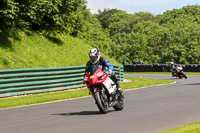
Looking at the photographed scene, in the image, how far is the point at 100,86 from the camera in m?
9.98

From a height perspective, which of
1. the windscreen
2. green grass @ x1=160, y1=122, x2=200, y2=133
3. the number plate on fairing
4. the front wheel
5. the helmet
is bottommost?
green grass @ x1=160, y1=122, x2=200, y2=133

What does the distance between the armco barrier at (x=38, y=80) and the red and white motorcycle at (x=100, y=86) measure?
28.6 ft

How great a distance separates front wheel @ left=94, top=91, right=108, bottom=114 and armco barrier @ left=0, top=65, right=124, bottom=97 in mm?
Result: 8869

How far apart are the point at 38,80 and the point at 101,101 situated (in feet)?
34.4

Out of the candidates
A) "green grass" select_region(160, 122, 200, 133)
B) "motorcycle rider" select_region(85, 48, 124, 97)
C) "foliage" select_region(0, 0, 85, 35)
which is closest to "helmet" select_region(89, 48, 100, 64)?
"motorcycle rider" select_region(85, 48, 124, 97)

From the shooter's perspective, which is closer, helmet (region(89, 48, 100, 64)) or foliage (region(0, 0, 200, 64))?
helmet (region(89, 48, 100, 64))

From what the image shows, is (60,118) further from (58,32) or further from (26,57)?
(58,32)

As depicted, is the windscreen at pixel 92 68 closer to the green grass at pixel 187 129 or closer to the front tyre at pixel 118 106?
the front tyre at pixel 118 106

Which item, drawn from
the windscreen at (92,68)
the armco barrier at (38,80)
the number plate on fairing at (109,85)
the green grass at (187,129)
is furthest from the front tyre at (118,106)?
the armco barrier at (38,80)

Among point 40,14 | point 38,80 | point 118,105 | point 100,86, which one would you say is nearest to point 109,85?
point 100,86

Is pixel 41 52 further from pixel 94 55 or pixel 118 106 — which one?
pixel 94 55

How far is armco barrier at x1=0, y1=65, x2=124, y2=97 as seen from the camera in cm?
1805

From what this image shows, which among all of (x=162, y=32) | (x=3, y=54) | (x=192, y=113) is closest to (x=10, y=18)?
(x=3, y=54)

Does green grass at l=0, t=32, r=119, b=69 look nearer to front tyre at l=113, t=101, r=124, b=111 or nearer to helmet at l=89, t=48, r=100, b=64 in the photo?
front tyre at l=113, t=101, r=124, b=111
